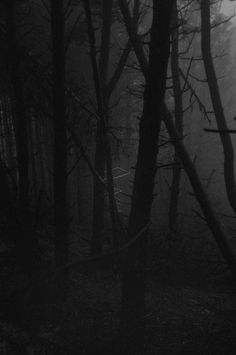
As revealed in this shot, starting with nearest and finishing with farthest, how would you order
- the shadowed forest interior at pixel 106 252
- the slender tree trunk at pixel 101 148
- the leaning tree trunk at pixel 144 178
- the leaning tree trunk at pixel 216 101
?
→ the leaning tree trunk at pixel 144 178 < the shadowed forest interior at pixel 106 252 < the leaning tree trunk at pixel 216 101 < the slender tree trunk at pixel 101 148

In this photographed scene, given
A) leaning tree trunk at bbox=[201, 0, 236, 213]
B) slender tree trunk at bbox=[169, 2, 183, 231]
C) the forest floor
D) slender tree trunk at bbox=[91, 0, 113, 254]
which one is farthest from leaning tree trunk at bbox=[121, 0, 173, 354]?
slender tree trunk at bbox=[169, 2, 183, 231]

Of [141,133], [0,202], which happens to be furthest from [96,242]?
[141,133]

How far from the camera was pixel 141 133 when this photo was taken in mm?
4285

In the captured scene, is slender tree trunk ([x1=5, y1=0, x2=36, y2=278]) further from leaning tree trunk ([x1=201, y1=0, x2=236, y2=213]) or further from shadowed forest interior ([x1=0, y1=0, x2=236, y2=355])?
leaning tree trunk ([x1=201, y1=0, x2=236, y2=213])

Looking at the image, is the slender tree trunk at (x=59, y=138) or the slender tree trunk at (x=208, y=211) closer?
the slender tree trunk at (x=59, y=138)

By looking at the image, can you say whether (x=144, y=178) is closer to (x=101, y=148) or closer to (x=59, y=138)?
(x=59, y=138)

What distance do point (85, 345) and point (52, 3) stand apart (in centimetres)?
506

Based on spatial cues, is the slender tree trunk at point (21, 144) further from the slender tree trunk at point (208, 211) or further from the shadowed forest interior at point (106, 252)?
the slender tree trunk at point (208, 211)

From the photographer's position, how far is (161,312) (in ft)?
20.6

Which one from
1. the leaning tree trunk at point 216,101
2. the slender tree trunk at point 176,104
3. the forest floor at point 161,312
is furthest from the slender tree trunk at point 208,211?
the slender tree trunk at point 176,104

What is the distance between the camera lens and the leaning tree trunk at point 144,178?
3.87 m

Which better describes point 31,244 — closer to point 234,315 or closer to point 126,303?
point 126,303

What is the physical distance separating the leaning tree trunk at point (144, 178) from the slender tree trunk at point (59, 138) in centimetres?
130

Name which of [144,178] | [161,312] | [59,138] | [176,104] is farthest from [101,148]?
[161,312]
